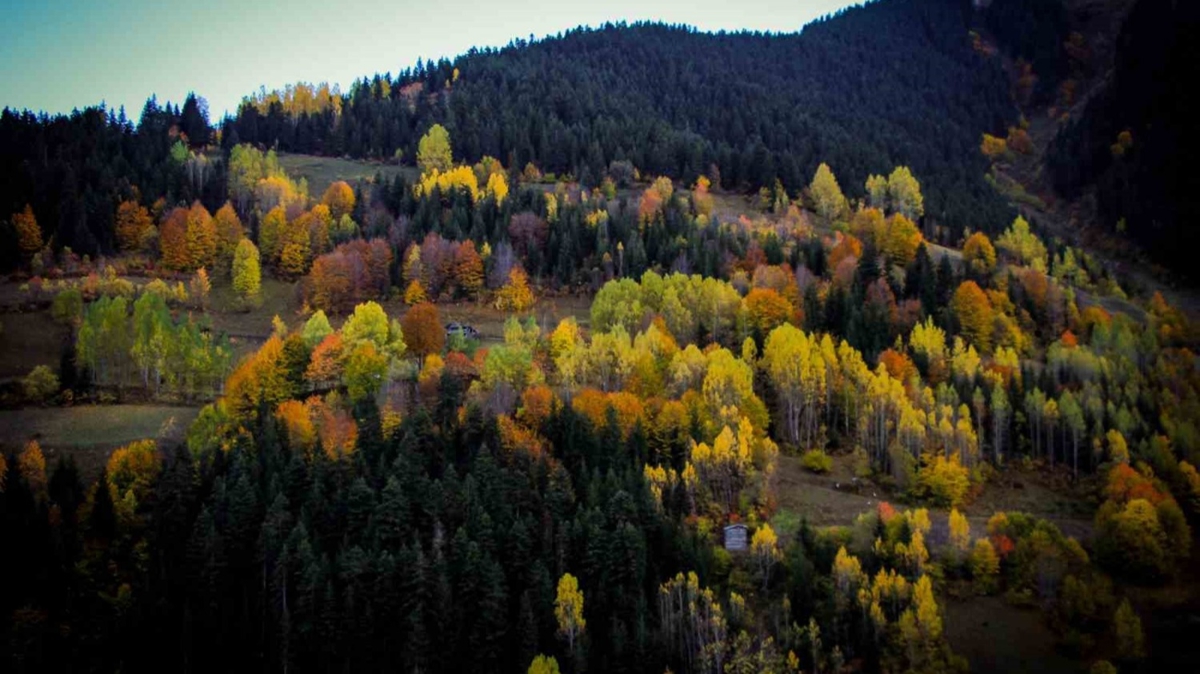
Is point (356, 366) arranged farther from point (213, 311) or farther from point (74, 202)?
point (74, 202)

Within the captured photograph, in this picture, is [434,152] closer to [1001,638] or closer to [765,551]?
[765,551]

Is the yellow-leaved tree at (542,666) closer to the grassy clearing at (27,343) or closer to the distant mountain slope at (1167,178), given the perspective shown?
the grassy clearing at (27,343)

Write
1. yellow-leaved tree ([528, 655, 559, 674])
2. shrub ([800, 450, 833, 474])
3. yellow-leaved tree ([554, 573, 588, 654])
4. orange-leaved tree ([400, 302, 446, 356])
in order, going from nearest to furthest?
yellow-leaved tree ([528, 655, 559, 674]), yellow-leaved tree ([554, 573, 588, 654]), shrub ([800, 450, 833, 474]), orange-leaved tree ([400, 302, 446, 356])

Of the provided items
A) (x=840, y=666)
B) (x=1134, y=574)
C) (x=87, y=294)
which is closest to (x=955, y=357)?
(x=1134, y=574)

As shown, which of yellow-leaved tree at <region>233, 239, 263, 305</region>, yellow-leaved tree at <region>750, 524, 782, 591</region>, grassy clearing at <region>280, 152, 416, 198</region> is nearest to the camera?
yellow-leaved tree at <region>750, 524, 782, 591</region>

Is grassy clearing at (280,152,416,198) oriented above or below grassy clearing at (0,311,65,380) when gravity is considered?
above

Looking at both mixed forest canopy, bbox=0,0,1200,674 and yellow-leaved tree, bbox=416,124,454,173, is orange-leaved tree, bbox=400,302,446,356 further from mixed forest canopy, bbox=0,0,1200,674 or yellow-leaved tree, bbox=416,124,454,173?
yellow-leaved tree, bbox=416,124,454,173

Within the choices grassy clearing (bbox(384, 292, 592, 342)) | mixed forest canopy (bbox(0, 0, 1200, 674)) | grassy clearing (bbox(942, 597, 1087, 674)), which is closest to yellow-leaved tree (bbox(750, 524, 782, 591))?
mixed forest canopy (bbox(0, 0, 1200, 674))
